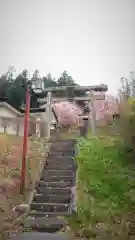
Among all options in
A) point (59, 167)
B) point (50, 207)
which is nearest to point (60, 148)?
point (59, 167)

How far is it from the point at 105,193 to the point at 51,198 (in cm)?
183

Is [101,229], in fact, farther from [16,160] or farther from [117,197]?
[16,160]

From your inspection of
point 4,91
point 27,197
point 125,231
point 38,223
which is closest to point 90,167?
point 27,197

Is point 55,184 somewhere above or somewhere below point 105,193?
below

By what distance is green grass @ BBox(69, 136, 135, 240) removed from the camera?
20.0ft

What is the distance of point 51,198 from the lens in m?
8.49

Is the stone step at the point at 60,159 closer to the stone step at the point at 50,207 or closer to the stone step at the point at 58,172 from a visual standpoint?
the stone step at the point at 58,172

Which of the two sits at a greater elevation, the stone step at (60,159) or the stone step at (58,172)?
the stone step at (60,159)

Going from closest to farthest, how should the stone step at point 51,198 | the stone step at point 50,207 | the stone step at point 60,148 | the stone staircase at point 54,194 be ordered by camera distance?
the stone staircase at point 54,194, the stone step at point 50,207, the stone step at point 51,198, the stone step at point 60,148

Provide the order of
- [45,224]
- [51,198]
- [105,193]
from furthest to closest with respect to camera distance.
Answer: [51,198] → [105,193] → [45,224]

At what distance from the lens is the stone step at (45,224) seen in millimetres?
6617

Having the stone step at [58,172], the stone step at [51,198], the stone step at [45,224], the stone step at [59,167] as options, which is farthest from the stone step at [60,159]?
the stone step at [45,224]

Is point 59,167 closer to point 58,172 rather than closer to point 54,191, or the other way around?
point 58,172

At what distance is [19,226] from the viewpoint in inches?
264
